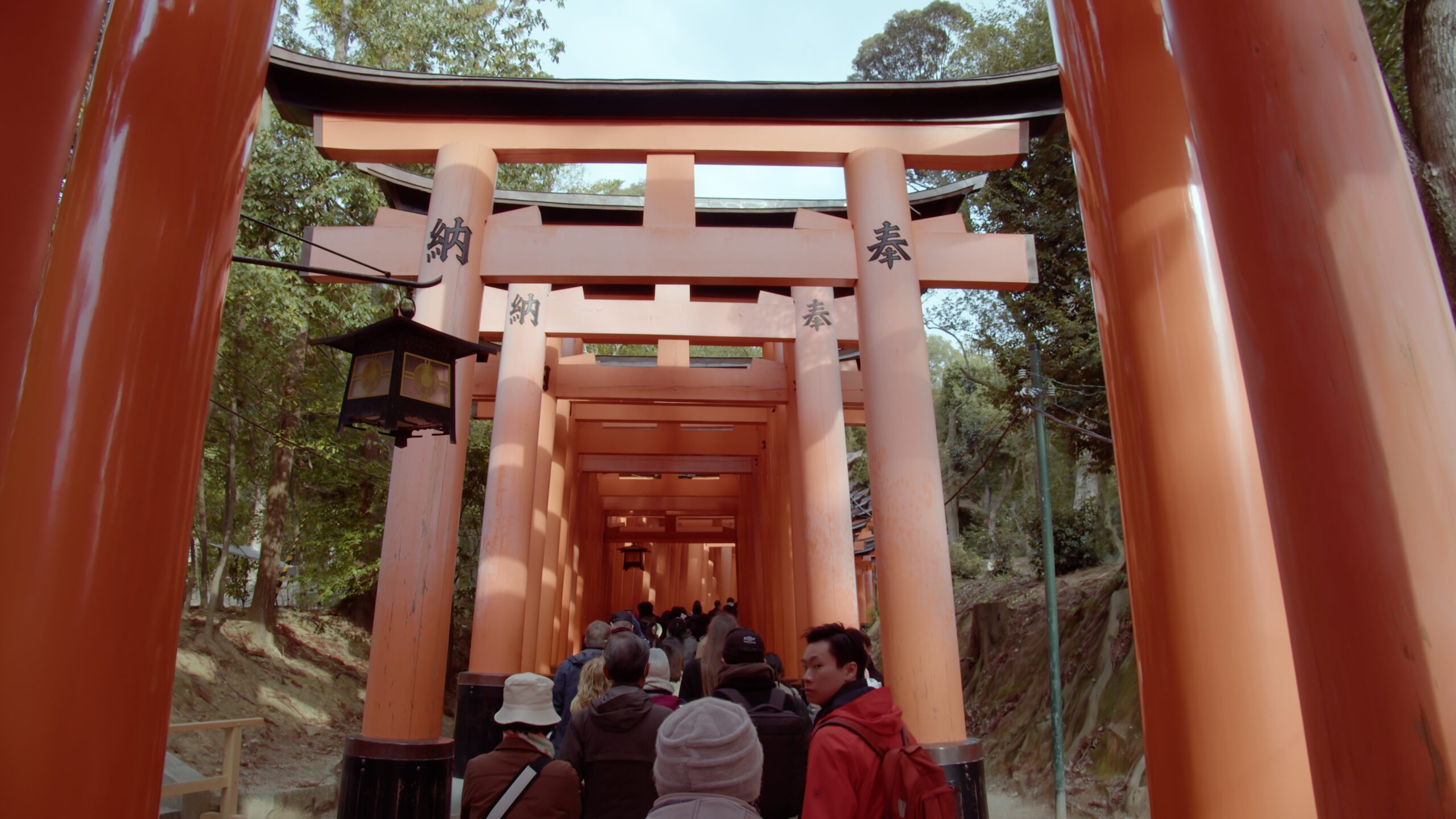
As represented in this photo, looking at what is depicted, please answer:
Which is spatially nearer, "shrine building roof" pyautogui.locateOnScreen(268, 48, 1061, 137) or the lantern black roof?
the lantern black roof

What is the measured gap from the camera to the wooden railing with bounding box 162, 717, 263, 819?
5.60 meters

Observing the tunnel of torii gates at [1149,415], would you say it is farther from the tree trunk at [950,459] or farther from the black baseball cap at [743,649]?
the tree trunk at [950,459]

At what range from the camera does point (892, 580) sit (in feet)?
19.2

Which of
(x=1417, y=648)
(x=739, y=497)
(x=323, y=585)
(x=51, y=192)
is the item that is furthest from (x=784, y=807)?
(x=739, y=497)

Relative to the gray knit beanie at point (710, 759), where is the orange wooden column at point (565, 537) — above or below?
above

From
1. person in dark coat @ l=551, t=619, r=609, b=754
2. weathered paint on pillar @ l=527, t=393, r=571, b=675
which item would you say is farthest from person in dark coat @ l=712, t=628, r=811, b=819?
weathered paint on pillar @ l=527, t=393, r=571, b=675

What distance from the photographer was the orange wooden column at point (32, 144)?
1.52 metres

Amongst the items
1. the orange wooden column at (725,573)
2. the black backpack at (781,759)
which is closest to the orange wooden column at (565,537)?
the black backpack at (781,759)

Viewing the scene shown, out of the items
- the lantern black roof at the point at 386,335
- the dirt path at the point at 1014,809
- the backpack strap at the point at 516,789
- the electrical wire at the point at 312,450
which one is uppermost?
the electrical wire at the point at 312,450

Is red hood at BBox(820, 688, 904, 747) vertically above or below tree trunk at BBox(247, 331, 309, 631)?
below

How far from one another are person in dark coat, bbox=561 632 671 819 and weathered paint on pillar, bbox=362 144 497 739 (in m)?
2.79

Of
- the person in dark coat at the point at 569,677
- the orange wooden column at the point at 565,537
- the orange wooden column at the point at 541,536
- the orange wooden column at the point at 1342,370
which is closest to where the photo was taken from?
the orange wooden column at the point at 1342,370

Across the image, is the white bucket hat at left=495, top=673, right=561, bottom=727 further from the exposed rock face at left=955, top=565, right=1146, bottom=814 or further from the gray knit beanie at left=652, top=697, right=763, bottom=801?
the exposed rock face at left=955, top=565, right=1146, bottom=814

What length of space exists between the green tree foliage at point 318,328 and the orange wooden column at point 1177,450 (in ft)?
32.1
